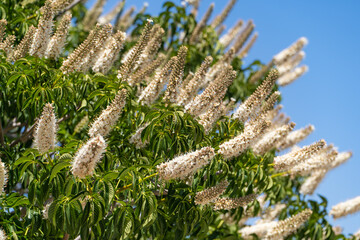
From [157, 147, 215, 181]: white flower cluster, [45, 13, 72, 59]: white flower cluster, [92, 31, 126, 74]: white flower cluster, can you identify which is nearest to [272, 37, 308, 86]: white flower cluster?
[92, 31, 126, 74]: white flower cluster

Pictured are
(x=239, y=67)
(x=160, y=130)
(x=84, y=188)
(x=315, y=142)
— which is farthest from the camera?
(x=239, y=67)

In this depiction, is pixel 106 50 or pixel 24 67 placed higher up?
pixel 106 50

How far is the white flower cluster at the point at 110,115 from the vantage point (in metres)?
4.61

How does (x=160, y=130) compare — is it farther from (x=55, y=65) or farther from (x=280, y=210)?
(x=280, y=210)

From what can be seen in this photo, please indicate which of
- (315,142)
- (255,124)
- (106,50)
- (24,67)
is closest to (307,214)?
(315,142)

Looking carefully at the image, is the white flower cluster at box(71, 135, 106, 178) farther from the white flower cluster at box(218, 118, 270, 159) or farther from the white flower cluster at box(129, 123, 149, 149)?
the white flower cluster at box(218, 118, 270, 159)

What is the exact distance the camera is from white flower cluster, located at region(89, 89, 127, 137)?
15.1 feet

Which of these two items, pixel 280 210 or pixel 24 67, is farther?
pixel 280 210

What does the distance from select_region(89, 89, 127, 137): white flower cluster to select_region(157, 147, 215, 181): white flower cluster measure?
0.64 meters

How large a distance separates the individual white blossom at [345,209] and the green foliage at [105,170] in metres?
2.27

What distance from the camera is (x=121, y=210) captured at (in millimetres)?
4465

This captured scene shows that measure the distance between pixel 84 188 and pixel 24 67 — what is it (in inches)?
70.1

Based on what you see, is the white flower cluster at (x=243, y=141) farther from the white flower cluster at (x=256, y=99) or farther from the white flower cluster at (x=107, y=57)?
the white flower cluster at (x=107, y=57)

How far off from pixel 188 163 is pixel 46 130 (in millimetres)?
1158
